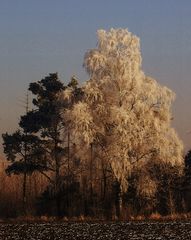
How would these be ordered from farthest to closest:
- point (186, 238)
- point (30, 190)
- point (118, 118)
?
point (30, 190), point (118, 118), point (186, 238)

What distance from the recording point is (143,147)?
166ft

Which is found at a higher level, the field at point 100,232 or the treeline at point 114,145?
the treeline at point 114,145

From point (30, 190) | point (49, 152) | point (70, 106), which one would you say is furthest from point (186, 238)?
point (30, 190)

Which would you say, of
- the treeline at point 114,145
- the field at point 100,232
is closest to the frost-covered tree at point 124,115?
the treeline at point 114,145

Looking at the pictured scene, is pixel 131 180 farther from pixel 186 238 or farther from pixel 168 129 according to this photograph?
pixel 186 238

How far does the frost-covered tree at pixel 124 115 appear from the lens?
49.1 meters

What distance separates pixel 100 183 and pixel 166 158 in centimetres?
758

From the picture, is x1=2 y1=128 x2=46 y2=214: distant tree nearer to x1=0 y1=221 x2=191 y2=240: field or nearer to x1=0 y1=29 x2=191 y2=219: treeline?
x1=0 y1=29 x2=191 y2=219: treeline

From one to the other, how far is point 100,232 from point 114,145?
16302 millimetres

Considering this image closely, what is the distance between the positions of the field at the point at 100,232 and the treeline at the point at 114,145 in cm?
1211

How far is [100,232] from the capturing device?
33344mm

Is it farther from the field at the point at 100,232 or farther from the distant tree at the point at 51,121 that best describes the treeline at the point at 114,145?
the field at the point at 100,232

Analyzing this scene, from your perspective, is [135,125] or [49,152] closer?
[135,125]

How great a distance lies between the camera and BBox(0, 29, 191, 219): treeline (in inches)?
1944
